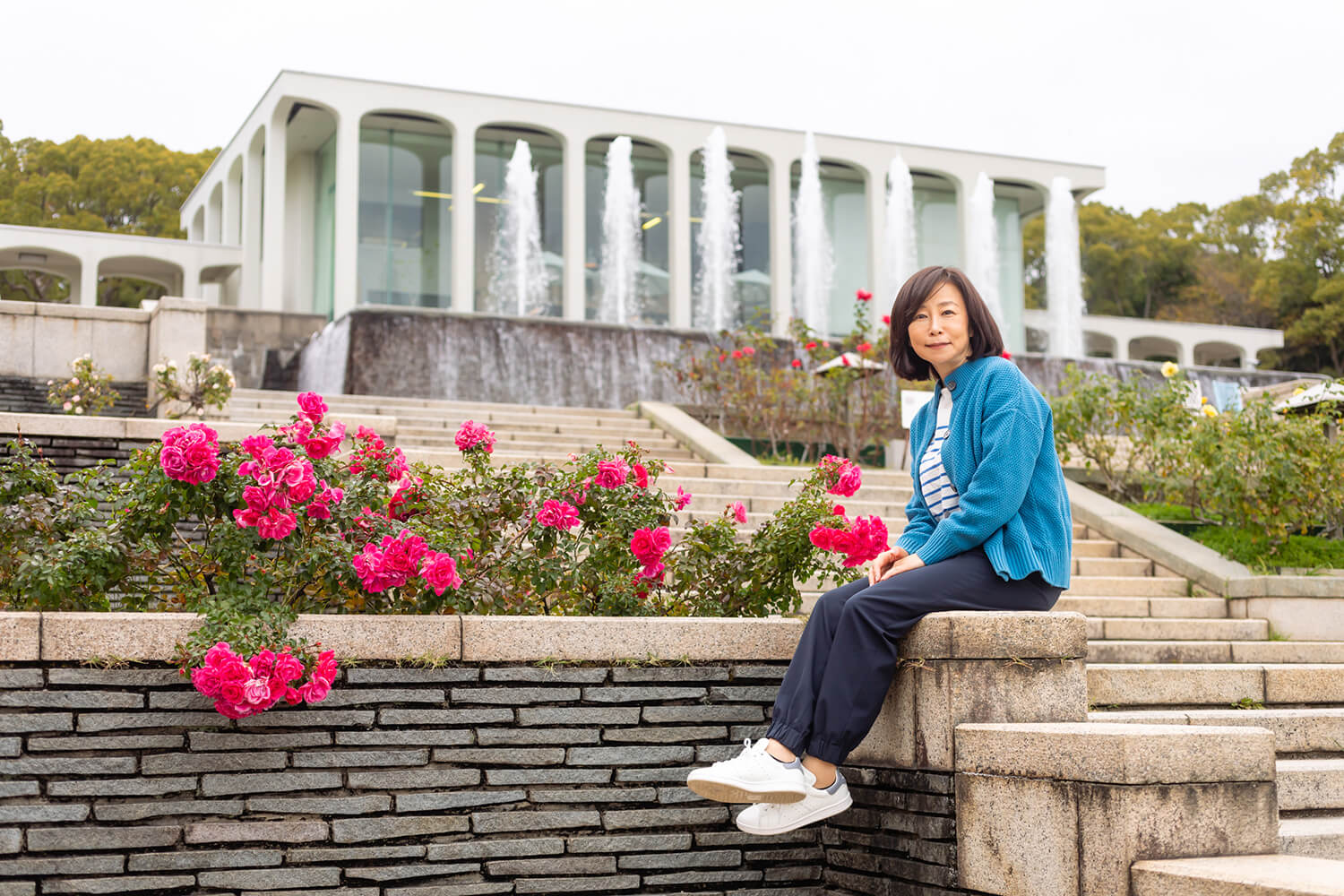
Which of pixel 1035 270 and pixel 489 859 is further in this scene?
pixel 1035 270

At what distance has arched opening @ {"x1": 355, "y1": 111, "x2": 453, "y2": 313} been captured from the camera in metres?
24.3

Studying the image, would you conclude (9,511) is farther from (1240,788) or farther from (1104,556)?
(1104,556)

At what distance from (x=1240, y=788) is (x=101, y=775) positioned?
9.85 feet

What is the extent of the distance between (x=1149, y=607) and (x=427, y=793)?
474 cm

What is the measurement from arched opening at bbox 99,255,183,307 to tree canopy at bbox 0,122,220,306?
37 mm

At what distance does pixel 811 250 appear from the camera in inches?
1099

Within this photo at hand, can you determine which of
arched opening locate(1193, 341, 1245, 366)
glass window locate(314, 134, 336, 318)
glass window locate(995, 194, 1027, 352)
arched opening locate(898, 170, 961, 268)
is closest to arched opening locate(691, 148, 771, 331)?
arched opening locate(898, 170, 961, 268)

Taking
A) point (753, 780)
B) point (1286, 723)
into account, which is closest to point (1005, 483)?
point (753, 780)

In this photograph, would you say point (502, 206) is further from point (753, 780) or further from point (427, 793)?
point (753, 780)

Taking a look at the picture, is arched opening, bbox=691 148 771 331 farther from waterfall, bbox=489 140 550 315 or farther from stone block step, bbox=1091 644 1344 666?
stone block step, bbox=1091 644 1344 666

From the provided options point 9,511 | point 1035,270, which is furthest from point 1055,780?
point 1035,270

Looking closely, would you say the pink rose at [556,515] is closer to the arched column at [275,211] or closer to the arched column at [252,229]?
the arched column at [275,211]

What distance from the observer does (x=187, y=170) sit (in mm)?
37594

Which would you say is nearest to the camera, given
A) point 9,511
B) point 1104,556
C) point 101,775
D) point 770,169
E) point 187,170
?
point 101,775
